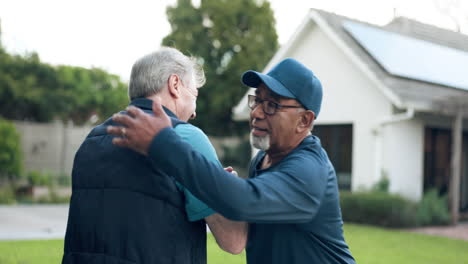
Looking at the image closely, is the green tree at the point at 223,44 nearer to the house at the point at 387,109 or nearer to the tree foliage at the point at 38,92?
the tree foliage at the point at 38,92

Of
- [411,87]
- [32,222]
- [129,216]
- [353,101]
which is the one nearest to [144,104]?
[129,216]

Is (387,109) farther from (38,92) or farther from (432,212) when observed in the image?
(38,92)

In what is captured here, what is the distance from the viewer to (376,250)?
28.1 ft

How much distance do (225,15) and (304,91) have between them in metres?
23.5

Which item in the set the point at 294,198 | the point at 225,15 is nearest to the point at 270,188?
the point at 294,198

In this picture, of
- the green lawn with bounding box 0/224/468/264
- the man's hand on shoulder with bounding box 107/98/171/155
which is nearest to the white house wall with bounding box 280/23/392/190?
the green lawn with bounding box 0/224/468/264

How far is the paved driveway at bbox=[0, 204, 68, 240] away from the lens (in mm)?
9500

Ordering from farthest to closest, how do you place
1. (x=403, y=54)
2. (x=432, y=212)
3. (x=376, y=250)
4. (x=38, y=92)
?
(x=38, y=92) < (x=403, y=54) < (x=432, y=212) < (x=376, y=250)

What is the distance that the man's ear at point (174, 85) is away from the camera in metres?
2.01

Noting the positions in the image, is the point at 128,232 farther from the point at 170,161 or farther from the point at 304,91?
the point at 304,91

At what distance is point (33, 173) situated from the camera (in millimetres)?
16812

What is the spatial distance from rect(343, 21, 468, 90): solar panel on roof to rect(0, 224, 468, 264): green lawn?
365 cm

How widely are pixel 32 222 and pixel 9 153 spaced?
18.9 ft

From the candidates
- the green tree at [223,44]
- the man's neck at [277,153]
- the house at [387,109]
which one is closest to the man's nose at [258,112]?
the man's neck at [277,153]
